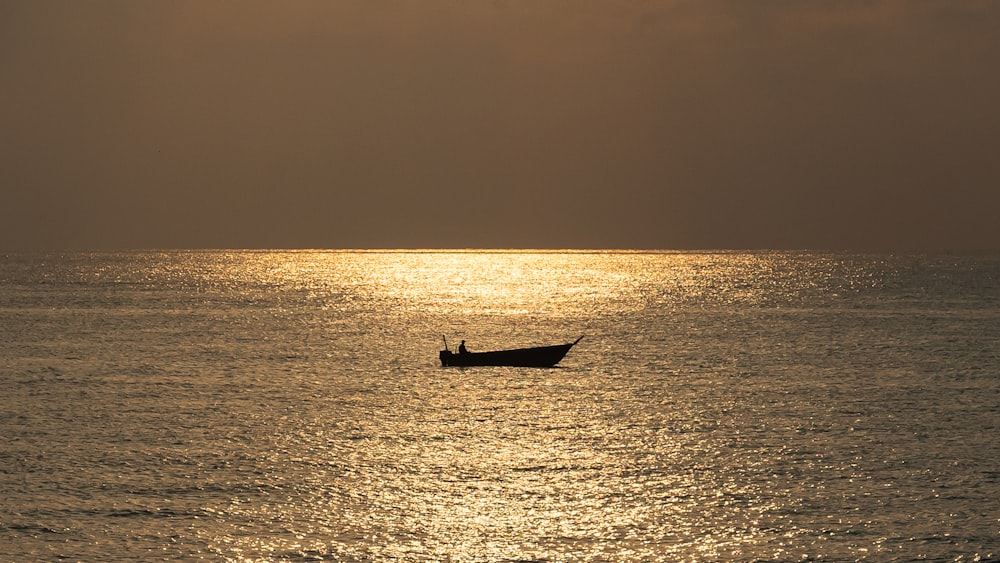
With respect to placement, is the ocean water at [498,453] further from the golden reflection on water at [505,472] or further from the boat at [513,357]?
the boat at [513,357]

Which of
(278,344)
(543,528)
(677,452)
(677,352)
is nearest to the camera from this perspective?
(543,528)

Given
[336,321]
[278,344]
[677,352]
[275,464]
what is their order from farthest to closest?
[336,321], [278,344], [677,352], [275,464]

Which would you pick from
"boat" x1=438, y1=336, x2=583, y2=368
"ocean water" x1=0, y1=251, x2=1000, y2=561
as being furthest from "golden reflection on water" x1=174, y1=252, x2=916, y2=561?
"boat" x1=438, y1=336, x2=583, y2=368

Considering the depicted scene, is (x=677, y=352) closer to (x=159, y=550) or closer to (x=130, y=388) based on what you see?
(x=130, y=388)

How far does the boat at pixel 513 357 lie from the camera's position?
7850cm

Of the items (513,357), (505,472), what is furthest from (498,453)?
(513,357)

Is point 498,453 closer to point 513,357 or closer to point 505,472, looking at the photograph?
point 505,472

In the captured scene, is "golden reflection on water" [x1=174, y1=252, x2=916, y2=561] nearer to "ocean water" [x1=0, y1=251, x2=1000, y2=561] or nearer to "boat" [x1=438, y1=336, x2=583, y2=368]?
"ocean water" [x1=0, y1=251, x2=1000, y2=561]

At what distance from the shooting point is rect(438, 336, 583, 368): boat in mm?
78500

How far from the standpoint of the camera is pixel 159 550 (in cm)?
3150

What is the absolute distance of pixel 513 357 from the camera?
78.4 m

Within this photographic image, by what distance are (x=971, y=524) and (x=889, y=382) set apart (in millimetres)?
38305

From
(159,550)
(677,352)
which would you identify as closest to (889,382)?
(677,352)

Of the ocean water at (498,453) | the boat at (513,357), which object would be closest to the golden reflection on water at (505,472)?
the ocean water at (498,453)
